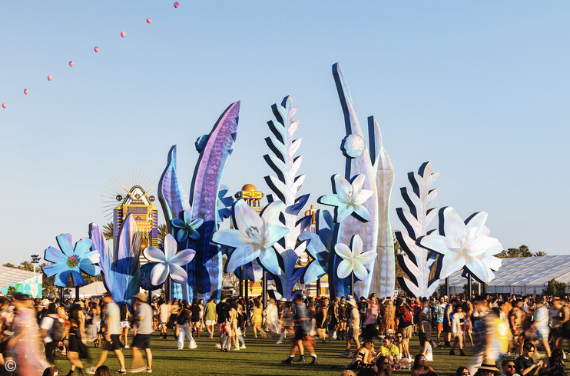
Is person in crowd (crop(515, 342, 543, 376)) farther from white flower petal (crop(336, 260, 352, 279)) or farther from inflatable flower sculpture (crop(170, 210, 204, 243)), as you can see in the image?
inflatable flower sculpture (crop(170, 210, 204, 243))

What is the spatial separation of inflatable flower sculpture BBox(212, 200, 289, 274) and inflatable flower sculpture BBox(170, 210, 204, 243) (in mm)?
3032

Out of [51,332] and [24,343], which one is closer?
[24,343]

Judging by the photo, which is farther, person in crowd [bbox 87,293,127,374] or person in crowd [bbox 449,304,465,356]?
person in crowd [bbox 449,304,465,356]

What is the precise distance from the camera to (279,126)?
35219mm

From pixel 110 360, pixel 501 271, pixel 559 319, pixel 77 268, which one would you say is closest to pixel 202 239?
pixel 77 268

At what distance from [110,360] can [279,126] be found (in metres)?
19.1

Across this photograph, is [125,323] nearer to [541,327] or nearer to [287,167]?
[541,327]

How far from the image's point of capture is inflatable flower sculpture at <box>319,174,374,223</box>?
33.3 m

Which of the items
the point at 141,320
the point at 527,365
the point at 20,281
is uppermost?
the point at 20,281

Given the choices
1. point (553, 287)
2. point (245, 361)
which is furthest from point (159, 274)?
point (553, 287)

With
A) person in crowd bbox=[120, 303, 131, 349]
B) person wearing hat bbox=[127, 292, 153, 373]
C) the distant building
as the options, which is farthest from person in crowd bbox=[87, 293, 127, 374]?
the distant building

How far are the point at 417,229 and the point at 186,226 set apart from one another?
11.1 m

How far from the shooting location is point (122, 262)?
3297 cm

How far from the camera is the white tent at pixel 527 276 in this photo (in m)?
54.8
